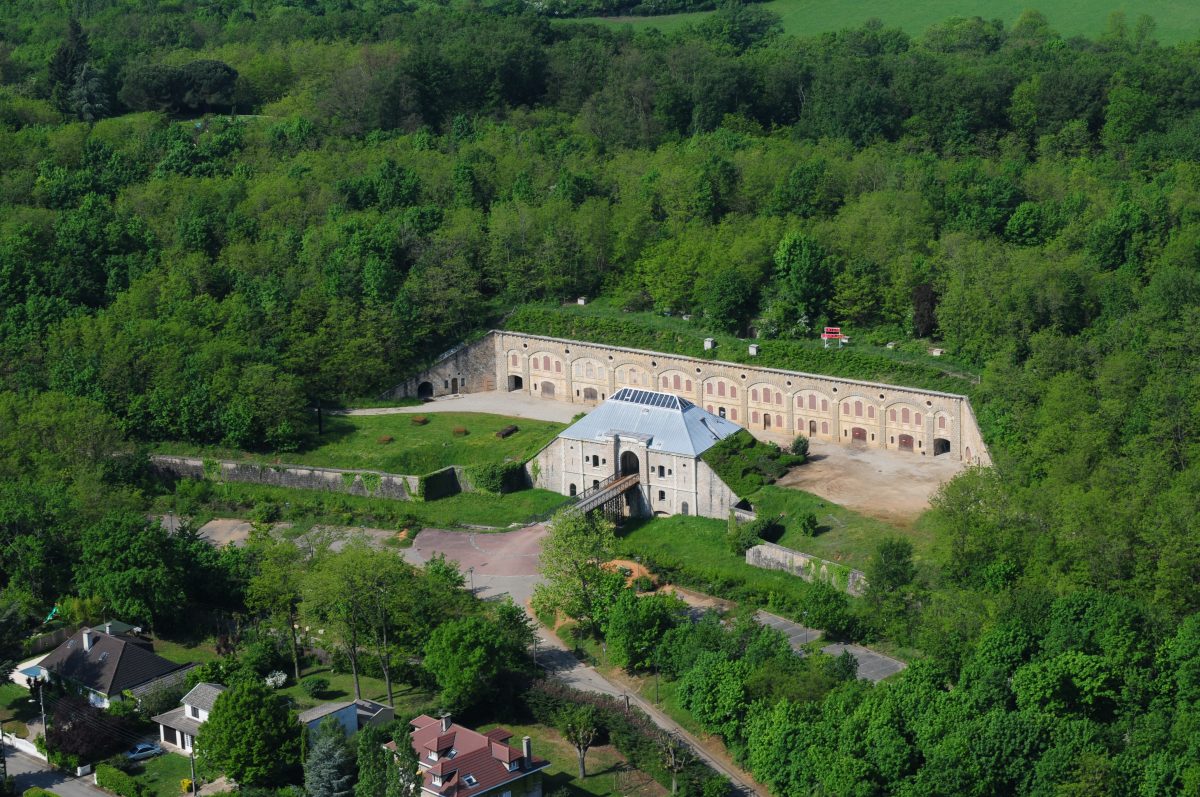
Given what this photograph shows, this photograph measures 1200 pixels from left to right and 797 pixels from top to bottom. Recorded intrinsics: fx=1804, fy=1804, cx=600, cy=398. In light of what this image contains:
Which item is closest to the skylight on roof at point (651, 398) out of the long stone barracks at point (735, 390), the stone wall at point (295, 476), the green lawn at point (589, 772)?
the long stone barracks at point (735, 390)

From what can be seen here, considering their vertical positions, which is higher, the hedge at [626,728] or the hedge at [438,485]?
the hedge at [438,485]

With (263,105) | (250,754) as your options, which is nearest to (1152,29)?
(263,105)

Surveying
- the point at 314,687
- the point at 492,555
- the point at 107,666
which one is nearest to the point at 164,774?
the point at 107,666

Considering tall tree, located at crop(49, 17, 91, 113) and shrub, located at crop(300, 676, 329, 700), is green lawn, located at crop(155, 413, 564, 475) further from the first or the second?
tall tree, located at crop(49, 17, 91, 113)

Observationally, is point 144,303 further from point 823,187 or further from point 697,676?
point 697,676

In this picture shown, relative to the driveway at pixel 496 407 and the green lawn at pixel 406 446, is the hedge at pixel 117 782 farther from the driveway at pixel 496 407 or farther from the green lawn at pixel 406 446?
the driveway at pixel 496 407

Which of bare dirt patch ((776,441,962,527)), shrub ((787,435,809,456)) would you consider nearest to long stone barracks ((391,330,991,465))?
bare dirt patch ((776,441,962,527))
